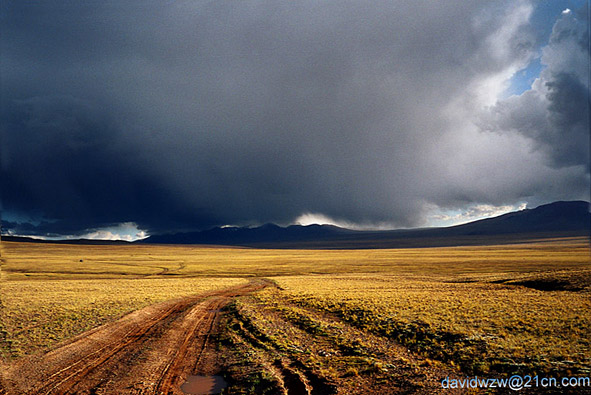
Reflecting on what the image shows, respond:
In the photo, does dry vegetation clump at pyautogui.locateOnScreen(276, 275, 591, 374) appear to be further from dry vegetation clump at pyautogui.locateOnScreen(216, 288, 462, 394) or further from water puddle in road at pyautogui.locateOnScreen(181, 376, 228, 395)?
water puddle in road at pyautogui.locateOnScreen(181, 376, 228, 395)

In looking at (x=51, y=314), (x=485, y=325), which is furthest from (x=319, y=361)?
(x=51, y=314)

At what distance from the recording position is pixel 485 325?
20.6 m

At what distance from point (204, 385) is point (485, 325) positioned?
1748 centimetres

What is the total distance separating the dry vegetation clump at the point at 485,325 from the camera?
14.5 meters

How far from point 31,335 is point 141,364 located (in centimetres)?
1142

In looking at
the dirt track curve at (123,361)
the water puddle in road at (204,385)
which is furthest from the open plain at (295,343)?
the water puddle in road at (204,385)

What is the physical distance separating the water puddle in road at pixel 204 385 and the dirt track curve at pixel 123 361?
0.39 meters

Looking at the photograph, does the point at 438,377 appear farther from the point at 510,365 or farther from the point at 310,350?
the point at 310,350

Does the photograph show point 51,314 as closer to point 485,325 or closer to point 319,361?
point 319,361

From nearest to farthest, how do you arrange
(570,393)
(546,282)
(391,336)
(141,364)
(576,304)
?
(570,393) → (141,364) → (391,336) → (576,304) → (546,282)

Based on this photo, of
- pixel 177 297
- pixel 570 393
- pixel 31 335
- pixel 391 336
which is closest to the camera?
pixel 570 393

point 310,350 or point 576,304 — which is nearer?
point 310,350

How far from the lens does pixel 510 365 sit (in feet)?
45.5

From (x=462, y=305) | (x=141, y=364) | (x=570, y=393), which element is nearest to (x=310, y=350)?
(x=141, y=364)
